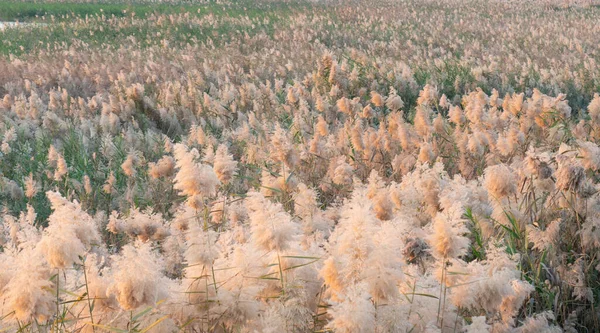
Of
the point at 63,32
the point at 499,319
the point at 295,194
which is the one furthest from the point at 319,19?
the point at 499,319

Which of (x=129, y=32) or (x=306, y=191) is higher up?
(x=306, y=191)

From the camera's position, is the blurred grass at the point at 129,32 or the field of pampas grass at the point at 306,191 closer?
the field of pampas grass at the point at 306,191

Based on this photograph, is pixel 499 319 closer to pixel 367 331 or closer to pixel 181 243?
pixel 367 331

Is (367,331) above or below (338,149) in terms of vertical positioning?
above

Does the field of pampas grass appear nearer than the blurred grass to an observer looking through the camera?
Yes

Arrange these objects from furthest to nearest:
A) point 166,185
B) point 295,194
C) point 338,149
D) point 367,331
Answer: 1. point 338,149
2. point 166,185
3. point 295,194
4. point 367,331

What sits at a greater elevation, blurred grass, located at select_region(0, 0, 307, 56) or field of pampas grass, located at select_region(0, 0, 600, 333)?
field of pampas grass, located at select_region(0, 0, 600, 333)

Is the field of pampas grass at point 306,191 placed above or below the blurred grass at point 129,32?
above

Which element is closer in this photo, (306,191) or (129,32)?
(306,191)
